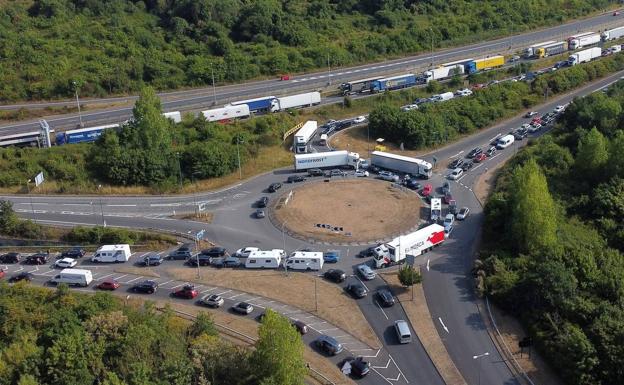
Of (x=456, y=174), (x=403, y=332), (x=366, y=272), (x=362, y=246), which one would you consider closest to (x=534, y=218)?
(x=366, y=272)

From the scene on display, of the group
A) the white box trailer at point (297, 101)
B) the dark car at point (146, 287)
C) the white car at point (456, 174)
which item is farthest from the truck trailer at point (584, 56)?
the dark car at point (146, 287)

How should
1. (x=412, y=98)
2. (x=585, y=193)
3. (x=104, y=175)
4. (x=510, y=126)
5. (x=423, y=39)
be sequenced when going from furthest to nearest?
(x=423, y=39)
(x=412, y=98)
(x=510, y=126)
(x=104, y=175)
(x=585, y=193)

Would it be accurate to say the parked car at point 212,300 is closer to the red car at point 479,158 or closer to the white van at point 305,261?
the white van at point 305,261

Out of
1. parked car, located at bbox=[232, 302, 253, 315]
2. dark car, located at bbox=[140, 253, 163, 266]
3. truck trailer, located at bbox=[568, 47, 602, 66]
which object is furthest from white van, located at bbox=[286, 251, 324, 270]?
truck trailer, located at bbox=[568, 47, 602, 66]

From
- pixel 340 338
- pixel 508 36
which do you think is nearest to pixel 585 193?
pixel 340 338

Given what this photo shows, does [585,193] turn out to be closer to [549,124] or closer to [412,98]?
[549,124]

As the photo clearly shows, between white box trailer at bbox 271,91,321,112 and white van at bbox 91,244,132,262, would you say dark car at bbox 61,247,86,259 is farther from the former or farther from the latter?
white box trailer at bbox 271,91,321,112
